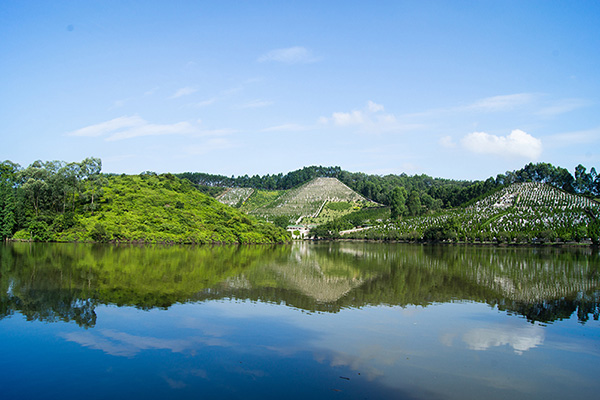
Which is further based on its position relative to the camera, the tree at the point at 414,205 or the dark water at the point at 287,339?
the tree at the point at 414,205

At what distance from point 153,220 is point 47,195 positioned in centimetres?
1686

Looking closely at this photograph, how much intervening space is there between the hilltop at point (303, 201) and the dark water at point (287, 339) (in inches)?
4486

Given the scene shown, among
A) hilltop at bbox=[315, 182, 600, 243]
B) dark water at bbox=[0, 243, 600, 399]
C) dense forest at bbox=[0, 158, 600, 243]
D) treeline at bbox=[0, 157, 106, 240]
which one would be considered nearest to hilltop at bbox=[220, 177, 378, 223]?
hilltop at bbox=[315, 182, 600, 243]

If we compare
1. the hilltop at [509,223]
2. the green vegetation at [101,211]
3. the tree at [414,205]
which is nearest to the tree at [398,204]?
the tree at [414,205]

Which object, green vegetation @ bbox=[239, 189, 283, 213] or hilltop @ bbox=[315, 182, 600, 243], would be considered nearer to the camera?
hilltop @ bbox=[315, 182, 600, 243]

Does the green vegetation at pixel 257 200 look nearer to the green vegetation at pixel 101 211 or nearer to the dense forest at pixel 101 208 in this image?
the dense forest at pixel 101 208

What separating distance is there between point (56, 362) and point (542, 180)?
153 metres

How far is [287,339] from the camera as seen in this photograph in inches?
557

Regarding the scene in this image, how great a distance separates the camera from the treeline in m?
62.6

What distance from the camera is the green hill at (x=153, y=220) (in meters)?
63.7

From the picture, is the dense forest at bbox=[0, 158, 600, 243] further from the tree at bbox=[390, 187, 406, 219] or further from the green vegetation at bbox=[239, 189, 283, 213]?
the green vegetation at bbox=[239, 189, 283, 213]

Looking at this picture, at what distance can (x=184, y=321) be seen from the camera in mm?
16047

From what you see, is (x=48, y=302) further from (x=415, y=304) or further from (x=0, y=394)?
(x=415, y=304)

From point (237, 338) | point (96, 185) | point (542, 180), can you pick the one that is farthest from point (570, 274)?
point (542, 180)
